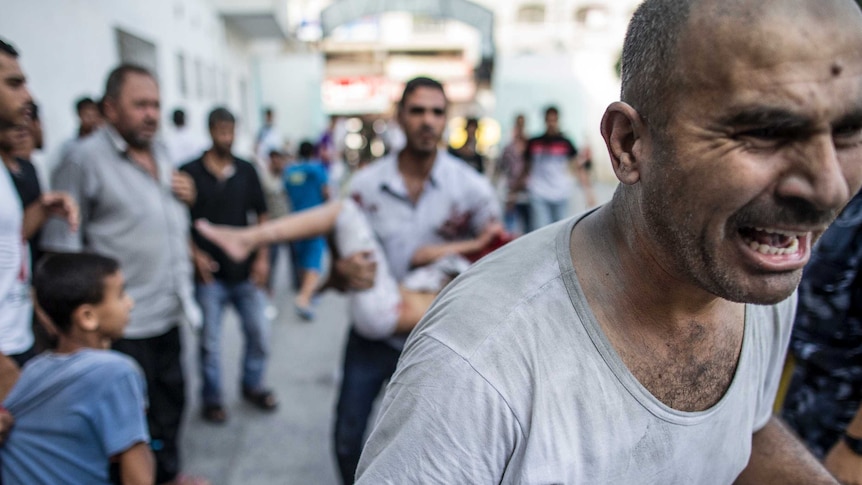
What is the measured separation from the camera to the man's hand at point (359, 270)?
2.42 m

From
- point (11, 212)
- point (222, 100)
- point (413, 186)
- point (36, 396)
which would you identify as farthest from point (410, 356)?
point (222, 100)

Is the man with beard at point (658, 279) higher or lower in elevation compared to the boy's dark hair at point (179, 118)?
lower

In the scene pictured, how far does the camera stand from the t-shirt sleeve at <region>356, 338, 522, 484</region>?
948 millimetres

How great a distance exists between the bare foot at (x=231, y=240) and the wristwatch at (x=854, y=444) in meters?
2.25

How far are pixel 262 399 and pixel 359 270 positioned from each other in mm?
2065

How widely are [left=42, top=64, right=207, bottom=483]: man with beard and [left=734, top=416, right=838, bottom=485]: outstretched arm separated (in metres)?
2.69

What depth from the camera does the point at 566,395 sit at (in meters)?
0.99

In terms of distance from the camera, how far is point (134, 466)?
1782 mm

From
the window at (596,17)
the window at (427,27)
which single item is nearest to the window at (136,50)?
the window at (596,17)

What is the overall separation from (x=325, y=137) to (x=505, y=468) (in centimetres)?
1108

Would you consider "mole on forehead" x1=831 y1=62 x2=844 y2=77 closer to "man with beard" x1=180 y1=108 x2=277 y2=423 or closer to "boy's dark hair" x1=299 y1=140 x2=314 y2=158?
"man with beard" x1=180 y1=108 x2=277 y2=423

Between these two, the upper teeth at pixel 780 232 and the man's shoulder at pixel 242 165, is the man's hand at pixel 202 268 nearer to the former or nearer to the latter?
the man's shoulder at pixel 242 165

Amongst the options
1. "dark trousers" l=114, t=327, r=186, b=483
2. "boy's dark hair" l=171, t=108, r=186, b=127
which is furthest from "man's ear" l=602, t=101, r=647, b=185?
"boy's dark hair" l=171, t=108, r=186, b=127

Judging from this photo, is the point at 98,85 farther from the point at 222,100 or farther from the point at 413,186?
the point at 222,100
